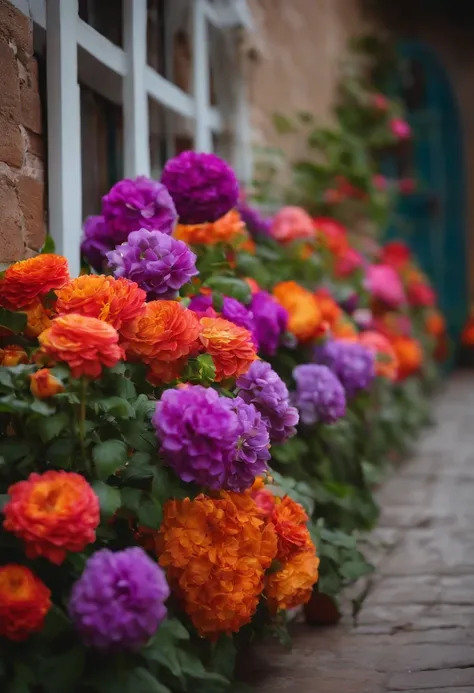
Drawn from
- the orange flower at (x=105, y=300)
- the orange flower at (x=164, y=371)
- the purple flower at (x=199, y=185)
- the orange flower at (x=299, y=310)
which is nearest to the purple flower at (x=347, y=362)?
the orange flower at (x=299, y=310)

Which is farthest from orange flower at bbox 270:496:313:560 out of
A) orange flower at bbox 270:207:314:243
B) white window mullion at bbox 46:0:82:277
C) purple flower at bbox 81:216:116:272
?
orange flower at bbox 270:207:314:243

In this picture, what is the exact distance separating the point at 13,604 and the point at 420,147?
263 inches

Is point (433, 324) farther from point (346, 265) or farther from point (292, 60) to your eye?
point (292, 60)

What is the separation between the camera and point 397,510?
10.4 feet

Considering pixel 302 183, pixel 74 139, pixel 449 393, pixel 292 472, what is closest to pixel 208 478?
pixel 292 472

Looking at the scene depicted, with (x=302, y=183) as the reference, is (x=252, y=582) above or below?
below

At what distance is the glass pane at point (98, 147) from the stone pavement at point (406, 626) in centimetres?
140

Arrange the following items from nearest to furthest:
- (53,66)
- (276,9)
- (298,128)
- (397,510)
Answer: (53,66), (397,510), (276,9), (298,128)

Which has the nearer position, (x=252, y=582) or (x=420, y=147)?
(x=252, y=582)

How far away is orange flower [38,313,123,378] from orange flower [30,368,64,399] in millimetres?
33

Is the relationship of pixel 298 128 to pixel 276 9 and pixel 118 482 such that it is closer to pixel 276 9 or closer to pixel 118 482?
pixel 276 9

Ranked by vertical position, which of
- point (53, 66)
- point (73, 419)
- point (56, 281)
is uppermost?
point (53, 66)

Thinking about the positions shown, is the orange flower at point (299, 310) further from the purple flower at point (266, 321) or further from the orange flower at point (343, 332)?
the orange flower at point (343, 332)

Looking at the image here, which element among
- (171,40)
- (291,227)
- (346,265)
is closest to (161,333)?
(291,227)
